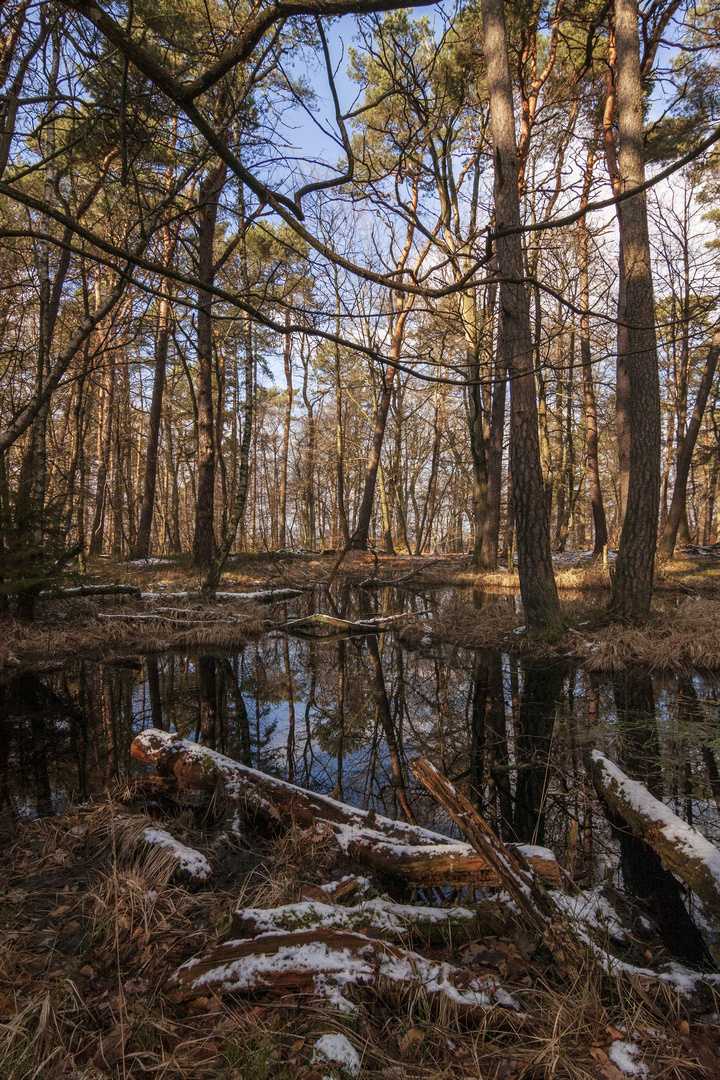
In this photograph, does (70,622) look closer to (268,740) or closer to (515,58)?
(268,740)

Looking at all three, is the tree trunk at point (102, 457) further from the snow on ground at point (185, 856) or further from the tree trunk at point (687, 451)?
the tree trunk at point (687, 451)

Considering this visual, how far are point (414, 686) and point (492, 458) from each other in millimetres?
8764

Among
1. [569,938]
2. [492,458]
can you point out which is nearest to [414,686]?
[569,938]

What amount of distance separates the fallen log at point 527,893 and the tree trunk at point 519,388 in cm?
548

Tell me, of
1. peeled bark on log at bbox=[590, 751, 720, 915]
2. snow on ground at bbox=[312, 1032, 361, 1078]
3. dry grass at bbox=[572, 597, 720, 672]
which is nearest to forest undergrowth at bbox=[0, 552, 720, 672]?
dry grass at bbox=[572, 597, 720, 672]

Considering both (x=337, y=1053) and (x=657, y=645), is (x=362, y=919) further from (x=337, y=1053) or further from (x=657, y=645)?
(x=657, y=645)

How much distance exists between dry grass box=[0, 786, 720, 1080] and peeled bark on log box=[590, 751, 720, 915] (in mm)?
624

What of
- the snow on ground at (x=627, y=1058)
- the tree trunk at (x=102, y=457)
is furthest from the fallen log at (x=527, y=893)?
the tree trunk at (x=102, y=457)

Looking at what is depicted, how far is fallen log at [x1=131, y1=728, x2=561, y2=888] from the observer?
2393 millimetres

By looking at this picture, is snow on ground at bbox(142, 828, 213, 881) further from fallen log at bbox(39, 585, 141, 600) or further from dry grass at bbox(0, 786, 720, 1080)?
fallen log at bbox(39, 585, 141, 600)

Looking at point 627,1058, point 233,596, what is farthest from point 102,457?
point 627,1058

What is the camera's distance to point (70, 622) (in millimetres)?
8422

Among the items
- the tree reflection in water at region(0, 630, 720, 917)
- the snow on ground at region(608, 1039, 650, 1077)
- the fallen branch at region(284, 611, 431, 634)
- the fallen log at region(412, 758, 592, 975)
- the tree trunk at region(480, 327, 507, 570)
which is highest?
the tree trunk at region(480, 327, 507, 570)

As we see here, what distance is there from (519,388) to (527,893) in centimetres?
627
